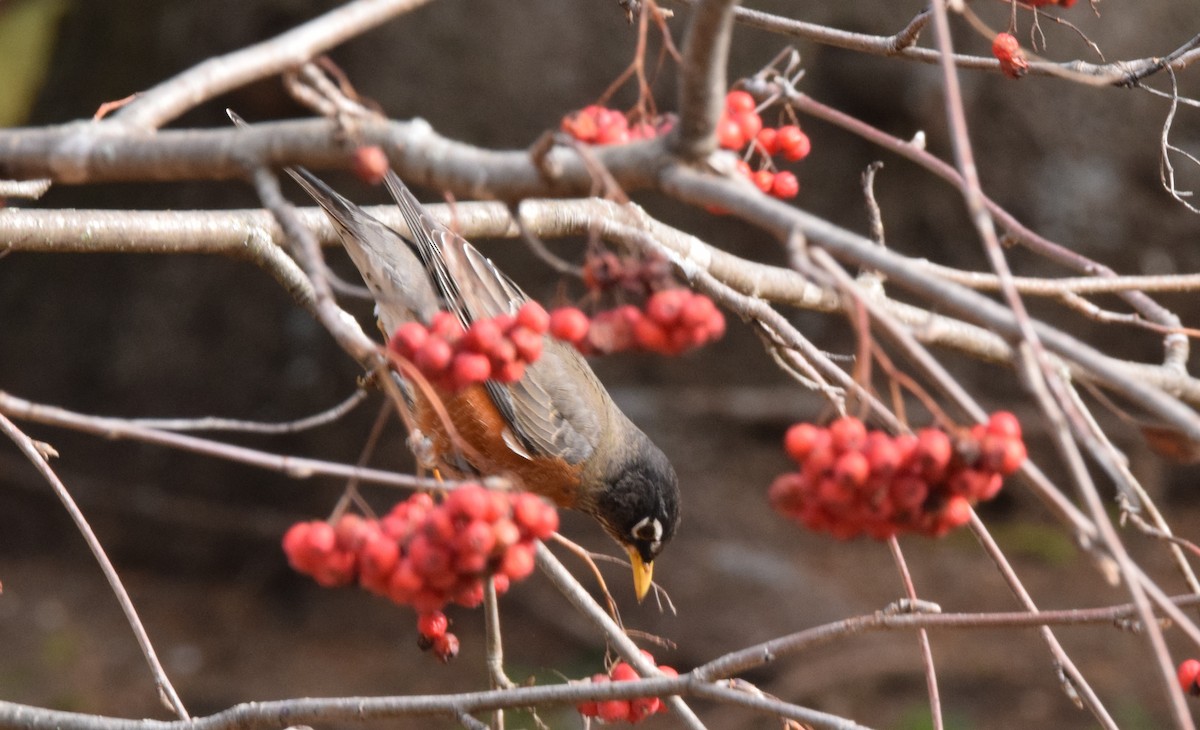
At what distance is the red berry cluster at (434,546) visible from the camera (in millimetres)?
1241

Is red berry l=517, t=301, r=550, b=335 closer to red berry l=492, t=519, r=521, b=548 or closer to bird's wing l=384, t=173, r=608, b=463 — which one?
red berry l=492, t=519, r=521, b=548

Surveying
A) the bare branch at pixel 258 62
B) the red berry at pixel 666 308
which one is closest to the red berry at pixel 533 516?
the red berry at pixel 666 308

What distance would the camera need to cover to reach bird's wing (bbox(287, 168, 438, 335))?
10.6ft

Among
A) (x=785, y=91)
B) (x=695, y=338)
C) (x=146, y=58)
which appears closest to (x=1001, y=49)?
(x=785, y=91)

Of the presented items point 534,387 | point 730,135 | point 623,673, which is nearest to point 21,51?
point 534,387

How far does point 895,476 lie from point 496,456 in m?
2.44

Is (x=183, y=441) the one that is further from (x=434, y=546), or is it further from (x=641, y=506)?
(x=641, y=506)

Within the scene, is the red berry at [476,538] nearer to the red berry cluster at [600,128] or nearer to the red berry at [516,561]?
the red berry at [516,561]

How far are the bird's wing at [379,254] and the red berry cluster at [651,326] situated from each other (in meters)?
1.88

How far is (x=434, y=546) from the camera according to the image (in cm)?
126

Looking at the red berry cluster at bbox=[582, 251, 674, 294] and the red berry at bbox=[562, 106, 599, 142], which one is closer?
the red berry cluster at bbox=[582, 251, 674, 294]

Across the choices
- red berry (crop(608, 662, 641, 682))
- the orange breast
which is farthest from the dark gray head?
red berry (crop(608, 662, 641, 682))

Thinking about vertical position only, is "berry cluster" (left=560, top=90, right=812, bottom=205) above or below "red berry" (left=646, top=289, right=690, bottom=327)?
above

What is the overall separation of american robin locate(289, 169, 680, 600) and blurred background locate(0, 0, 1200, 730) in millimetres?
1993
